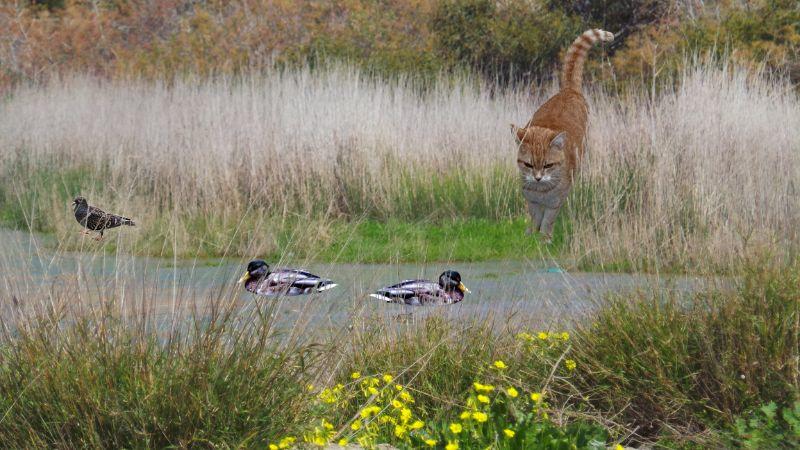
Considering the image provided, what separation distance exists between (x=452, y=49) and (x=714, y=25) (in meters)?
5.01

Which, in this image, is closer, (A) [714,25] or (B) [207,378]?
(B) [207,378]

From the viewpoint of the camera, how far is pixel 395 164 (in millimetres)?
12578

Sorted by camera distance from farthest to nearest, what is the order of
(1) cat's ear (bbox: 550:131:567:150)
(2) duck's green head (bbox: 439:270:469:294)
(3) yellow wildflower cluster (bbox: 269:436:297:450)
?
(1) cat's ear (bbox: 550:131:567:150) < (2) duck's green head (bbox: 439:270:469:294) < (3) yellow wildflower cluster (bbox: 269:436:297:450)

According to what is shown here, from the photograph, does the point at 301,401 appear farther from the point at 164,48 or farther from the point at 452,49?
the point at 164,48

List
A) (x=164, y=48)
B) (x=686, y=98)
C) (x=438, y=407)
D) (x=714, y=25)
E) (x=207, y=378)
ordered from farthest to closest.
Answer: (x=164, y=48) < (x=714, y=25) < (x=686, y=98) < (x=438, y=407) < (x=207, y=378)

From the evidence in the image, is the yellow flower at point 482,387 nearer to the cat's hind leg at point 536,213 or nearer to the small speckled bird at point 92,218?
the small speckled bird at point 92,218

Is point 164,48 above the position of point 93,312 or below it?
below

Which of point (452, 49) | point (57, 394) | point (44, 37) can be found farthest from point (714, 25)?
point (44, 37)

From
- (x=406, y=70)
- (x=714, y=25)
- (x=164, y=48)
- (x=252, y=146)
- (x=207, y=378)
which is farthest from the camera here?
(x=164, y=48)

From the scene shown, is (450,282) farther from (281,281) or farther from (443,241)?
(443,241)

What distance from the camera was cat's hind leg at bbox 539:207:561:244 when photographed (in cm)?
970

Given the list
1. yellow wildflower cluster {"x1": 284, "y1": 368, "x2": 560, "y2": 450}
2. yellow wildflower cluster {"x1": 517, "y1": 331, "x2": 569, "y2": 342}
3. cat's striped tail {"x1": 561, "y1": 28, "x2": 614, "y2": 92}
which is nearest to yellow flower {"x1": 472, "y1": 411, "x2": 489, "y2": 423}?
yellow wildflower cluster {"x1": 284, "y1": 368, "x2": 560, "y2": 450}

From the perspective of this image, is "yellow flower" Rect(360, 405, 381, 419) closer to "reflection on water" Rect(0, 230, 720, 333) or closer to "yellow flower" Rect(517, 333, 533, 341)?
"reflection on water" Rect(0, 230, 720, 333)

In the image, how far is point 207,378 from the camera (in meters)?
3.98
